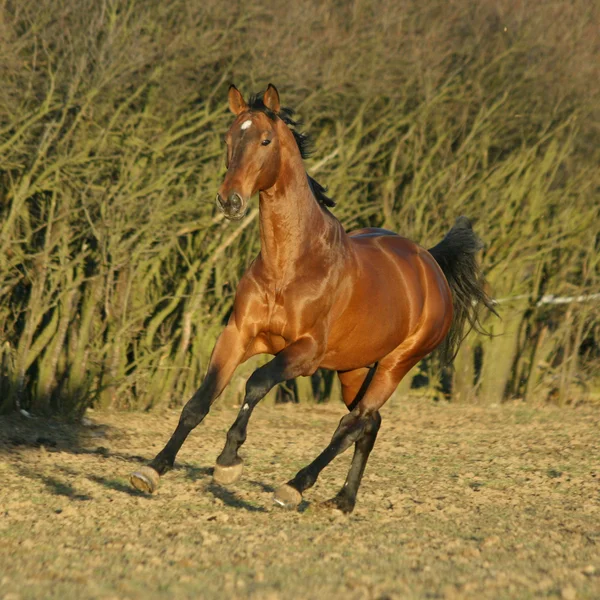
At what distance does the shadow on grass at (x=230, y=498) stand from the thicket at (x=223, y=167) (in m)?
3.00

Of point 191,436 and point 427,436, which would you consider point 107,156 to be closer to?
point 191,436

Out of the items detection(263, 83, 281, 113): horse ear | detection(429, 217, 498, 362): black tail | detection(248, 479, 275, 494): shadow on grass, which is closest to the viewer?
detection(263, 83, 281, 113): horse ear

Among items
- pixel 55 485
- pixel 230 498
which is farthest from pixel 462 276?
pixel 55 485

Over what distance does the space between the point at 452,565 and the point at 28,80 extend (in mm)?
5724

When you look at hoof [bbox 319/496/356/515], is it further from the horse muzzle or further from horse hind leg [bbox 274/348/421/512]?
the horse muzzle

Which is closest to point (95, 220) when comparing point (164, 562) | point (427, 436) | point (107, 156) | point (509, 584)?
point (107, 156)

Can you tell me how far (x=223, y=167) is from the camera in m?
9.77

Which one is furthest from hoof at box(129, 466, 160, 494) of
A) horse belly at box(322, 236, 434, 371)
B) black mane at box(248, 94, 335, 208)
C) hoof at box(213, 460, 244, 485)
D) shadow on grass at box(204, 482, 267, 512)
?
black mane at box(248, 94, 335, 208)

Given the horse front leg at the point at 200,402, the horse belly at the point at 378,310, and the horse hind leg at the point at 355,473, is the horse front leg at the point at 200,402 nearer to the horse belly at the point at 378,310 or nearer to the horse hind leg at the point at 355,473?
the horse belly at the point at 378,310

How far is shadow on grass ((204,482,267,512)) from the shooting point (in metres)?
5.98

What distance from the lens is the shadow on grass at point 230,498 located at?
5980mm

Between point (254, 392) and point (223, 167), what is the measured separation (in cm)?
462

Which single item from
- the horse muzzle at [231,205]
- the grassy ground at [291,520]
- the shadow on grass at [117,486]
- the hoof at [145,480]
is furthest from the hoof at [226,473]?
the horse muzzle at [231,205]

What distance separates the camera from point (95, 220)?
924 cm
